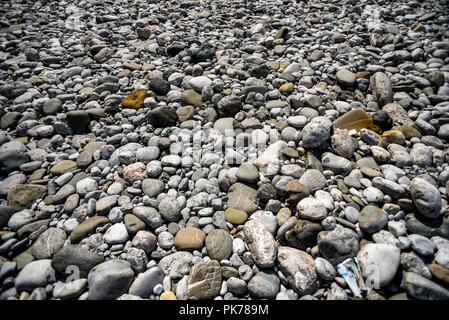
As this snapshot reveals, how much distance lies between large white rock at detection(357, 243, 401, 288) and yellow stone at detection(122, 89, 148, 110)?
325cm

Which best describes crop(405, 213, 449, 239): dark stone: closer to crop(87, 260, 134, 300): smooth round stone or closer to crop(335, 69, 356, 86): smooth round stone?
crop(335, 69, 356, 86): smooth round stone

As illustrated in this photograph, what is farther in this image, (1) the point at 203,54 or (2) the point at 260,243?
(1) the point at 203,54

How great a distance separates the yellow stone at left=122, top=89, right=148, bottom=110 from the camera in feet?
10.8

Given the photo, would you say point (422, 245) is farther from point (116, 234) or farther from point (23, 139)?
point (23, 139)

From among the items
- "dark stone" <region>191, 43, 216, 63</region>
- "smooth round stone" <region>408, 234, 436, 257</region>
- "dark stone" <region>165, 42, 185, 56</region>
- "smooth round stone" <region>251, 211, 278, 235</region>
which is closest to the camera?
"smooth round stone" <region>408, 234, 436, 257</region>

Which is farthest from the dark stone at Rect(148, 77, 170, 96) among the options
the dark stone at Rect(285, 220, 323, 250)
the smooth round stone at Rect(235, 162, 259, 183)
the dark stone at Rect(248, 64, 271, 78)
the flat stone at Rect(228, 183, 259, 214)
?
the dark stone at Rect(285, 220, 323, 250)

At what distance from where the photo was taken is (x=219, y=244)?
201 centimetres

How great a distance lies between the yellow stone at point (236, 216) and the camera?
2.18 m

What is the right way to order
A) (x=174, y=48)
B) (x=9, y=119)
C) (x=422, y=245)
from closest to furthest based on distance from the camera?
(x=422, y=245) < (x=9, y=119) < (x=174, y=48)

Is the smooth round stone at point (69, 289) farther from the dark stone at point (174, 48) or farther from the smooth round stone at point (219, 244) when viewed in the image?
the dark stone at point (174, 48)

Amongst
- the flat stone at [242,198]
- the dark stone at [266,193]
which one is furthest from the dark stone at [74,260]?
the dark stone at [266,193]

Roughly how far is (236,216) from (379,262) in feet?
3.99

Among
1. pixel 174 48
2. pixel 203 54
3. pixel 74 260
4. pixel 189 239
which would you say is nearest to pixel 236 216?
pixel 189 239

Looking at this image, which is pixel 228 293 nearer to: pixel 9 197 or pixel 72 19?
pixel 9 197
